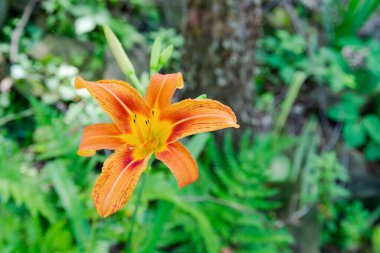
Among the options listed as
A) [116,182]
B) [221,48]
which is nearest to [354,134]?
[221,48]

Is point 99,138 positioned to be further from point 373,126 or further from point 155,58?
point 373,126

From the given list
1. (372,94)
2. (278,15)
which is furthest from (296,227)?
(278,15)

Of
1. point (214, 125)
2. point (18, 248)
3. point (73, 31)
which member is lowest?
point (214, 125)

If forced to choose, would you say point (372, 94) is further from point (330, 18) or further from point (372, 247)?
point (372, 247)

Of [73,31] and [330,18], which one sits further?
[330,18]

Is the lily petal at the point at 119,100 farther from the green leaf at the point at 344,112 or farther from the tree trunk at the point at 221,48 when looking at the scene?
the green leaf at the point at 344,112

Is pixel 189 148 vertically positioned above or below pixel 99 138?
above

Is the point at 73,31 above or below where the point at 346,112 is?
above
